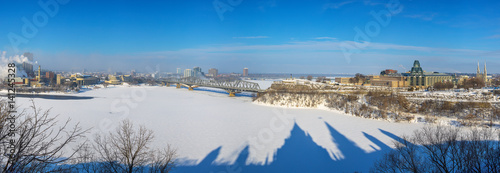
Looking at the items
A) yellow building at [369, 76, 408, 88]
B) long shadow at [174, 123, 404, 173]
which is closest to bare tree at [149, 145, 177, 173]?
long shadow at [174, 123, 404, 173]

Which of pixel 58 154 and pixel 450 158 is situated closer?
pixel 450 158

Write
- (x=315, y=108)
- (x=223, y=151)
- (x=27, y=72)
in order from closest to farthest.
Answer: (x=223, y=151) → (x=315, y=108) → (x=27, y=72)

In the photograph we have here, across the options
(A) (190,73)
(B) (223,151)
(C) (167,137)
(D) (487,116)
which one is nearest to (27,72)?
(C) (167,137)

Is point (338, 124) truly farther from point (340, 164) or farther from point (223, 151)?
point (223, 151)

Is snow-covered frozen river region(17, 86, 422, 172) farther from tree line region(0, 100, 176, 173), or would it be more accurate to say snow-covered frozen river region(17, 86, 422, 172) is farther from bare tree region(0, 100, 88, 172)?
bare tree region(0, 100, 88, 172)

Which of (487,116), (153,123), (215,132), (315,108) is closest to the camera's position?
(215,132)

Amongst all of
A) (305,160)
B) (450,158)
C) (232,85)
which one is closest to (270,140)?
(305,160)

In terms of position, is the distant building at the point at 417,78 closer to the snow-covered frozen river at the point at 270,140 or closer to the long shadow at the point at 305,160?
the snow-covered frozen river at the point at 270,140

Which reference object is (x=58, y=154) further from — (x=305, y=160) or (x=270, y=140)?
(x=305, y=160)
